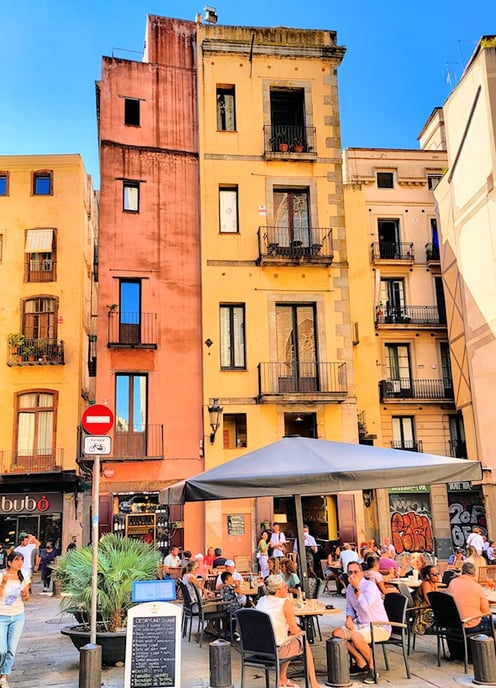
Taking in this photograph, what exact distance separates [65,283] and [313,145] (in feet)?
38.3

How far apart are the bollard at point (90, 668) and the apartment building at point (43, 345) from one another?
17538 millimetres

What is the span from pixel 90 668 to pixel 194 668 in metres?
1.99

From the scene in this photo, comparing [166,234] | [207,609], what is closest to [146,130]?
[166,234]

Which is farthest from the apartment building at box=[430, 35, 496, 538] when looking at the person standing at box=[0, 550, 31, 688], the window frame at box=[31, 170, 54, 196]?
the person standing at box=[0, 550, 31, 688]

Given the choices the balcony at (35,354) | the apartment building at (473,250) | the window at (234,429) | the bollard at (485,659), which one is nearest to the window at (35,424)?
the balcony at (35,354)

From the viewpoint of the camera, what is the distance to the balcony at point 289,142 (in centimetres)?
2444

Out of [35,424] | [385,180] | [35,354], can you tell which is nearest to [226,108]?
[385,180]

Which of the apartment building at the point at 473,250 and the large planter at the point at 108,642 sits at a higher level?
the apartment building at the point at 473,250

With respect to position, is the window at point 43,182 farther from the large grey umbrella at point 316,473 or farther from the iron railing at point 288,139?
the large grey umbrella at point 316,473

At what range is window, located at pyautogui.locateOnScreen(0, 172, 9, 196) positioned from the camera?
2934cm

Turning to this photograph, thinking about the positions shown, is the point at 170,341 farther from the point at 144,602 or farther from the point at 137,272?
the point at 144,602

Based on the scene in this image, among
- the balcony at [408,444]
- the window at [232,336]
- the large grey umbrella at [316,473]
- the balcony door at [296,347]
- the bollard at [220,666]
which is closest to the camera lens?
the bollard at [220,666]

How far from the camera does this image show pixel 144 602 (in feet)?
27.3

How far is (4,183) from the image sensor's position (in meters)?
29.4
